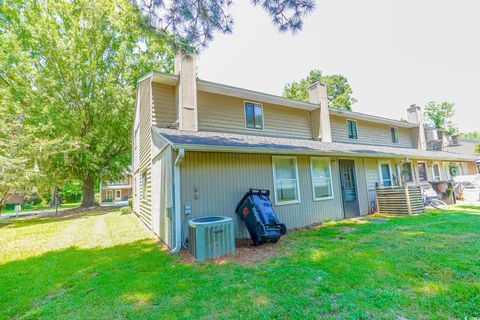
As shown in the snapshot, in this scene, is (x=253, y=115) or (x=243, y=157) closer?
(x=243, y=157)

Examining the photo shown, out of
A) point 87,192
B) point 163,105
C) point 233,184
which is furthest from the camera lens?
point 87,192

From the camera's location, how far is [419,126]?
47.9ft

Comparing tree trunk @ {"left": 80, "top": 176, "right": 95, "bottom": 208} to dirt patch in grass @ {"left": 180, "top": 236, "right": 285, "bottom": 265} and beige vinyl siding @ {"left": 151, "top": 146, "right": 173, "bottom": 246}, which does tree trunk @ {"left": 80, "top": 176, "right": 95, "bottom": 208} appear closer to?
beige vinyl siding @ {"left": 151, "top": 146, "right": 173, "bottom": 246}

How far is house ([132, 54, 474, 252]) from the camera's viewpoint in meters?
5.46

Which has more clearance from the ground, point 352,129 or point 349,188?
point 352,129

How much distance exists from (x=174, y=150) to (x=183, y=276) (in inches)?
104

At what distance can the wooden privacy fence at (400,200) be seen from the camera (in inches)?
323

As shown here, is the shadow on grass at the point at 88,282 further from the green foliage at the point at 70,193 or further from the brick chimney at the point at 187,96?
the green foliage at the point at 70,193

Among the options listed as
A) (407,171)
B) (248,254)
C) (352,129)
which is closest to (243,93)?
(248,254)

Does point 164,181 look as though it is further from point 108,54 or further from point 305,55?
point 108,54

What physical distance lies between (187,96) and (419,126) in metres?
15.0

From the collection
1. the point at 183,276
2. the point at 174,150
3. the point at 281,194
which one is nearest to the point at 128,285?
the point at 183,276

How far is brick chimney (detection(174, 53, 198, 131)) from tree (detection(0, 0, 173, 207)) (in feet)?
24.4

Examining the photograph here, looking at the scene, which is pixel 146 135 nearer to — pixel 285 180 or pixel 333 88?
pixel 285 180
